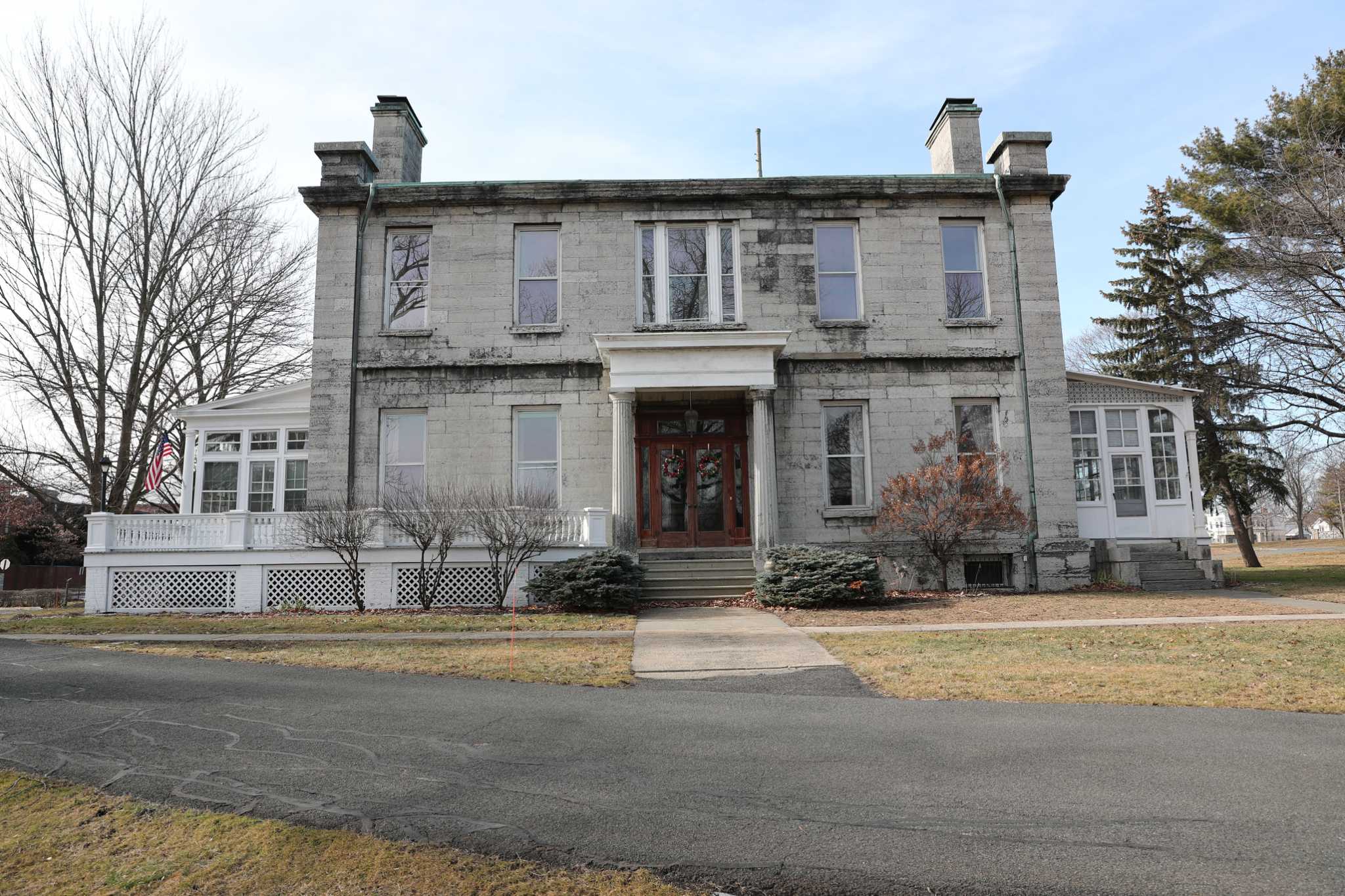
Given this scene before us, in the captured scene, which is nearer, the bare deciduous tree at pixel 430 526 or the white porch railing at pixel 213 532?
the bare deciduous tree at pixel 430 526

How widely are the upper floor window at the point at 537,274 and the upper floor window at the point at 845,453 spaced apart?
6.34 metres

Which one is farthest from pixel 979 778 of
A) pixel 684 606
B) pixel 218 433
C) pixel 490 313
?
pixel 218 433

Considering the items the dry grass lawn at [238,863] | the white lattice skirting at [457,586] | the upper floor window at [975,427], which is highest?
the upper floor window at [975,427]

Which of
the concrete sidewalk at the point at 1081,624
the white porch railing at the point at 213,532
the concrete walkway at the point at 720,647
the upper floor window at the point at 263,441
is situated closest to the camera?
the concrete walkway at the point at 720,647

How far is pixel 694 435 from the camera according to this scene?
18.7 metres

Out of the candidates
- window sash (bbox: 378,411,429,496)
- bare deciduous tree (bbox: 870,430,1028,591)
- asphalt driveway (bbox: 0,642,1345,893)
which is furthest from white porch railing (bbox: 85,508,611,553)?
asphalt driveway (bbox: 0,642,1345,893)

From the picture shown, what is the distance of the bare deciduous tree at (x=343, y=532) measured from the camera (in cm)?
1533

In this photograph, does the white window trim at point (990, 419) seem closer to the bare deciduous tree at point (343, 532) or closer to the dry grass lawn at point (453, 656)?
the dry grass lawn at point (453, 656)

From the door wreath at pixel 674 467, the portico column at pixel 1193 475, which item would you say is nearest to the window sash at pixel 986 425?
the portico column at pixel 1193 475

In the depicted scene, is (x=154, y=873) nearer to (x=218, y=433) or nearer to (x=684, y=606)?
(x=684, y=606)

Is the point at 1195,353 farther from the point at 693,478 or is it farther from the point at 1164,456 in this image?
the point at 693,478

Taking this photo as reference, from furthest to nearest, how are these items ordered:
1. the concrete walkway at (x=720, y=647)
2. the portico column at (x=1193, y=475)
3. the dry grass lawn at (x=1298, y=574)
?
the portico column at (x=1193, y=475)
the dry grass lawn at (x=1298, y=574)
the concrete walkway at (x=720, y=647)

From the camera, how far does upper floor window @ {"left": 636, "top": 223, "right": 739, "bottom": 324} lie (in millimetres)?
18484

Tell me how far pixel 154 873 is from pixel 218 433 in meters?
17.5
